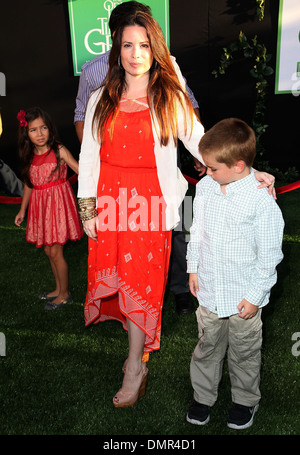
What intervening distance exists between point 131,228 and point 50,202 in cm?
120

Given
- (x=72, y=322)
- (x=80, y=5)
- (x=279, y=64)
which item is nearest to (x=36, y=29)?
(x=80, y=5)

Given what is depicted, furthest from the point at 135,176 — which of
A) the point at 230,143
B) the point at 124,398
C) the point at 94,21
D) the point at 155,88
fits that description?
the point at 94,21

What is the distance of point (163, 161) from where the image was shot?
2225 millimetres

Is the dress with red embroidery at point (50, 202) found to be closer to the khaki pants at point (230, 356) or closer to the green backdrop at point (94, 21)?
the khaki pants at point (230, 356)

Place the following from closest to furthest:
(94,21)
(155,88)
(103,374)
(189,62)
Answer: (155,88) < (103,374) < (94,21) < (189,62)

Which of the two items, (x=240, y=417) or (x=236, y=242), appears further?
(x=240, y=417)

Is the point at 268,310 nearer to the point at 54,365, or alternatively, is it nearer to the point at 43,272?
the point at 54,365

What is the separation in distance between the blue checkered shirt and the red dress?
297 mm

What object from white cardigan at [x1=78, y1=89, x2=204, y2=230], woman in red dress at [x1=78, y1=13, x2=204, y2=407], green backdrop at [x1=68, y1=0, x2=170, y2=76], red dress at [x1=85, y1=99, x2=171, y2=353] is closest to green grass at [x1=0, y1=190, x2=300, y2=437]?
woman in red dress at [x1=78, y1=13, x2=204, y2=407]

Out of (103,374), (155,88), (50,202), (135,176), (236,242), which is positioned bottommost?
(103,374)

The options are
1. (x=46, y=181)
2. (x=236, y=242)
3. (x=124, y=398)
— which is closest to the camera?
(x=236, y=242)

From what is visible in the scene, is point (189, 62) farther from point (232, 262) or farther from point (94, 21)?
point (232, 262)

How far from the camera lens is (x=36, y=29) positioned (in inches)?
284

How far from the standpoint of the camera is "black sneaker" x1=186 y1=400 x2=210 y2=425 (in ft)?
7.58
